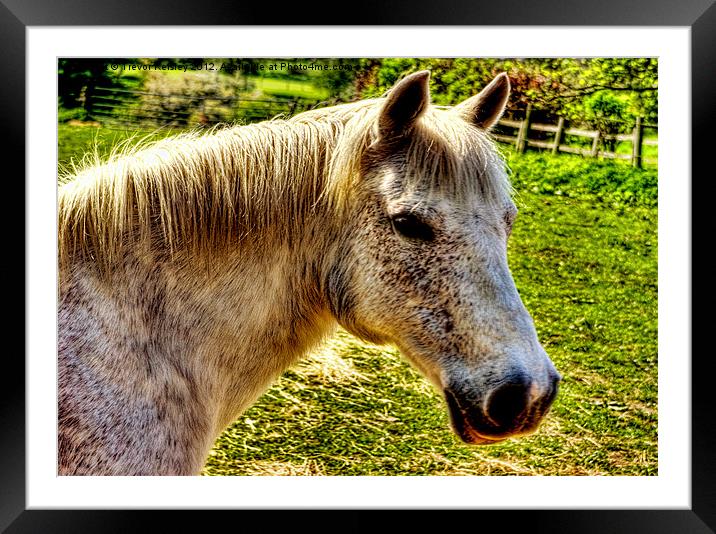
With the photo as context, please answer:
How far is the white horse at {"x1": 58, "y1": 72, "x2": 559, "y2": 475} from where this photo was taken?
188 cm

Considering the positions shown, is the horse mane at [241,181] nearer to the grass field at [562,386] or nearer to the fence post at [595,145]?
the grass field at [562,386]

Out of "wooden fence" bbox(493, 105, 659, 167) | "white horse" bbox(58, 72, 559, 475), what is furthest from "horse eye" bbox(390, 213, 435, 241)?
"wooden fence" bbox(493, 105, 659, 167)

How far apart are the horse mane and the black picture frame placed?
807 millimetres

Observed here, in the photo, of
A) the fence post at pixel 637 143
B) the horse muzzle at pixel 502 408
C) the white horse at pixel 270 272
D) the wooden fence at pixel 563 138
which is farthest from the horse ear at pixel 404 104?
the fence post at pixel 637 143

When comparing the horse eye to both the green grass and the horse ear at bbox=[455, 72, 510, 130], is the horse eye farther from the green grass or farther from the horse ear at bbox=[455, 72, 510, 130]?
the green grass

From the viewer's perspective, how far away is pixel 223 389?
2023mm

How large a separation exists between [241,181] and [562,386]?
2144 millimetres

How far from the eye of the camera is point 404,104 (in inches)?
75.6

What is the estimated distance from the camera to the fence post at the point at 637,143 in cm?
309
